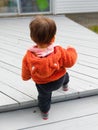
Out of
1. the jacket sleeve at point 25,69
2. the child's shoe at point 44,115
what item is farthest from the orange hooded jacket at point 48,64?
the child's shoe at point 44,115

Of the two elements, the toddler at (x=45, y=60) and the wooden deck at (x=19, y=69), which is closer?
the toddler at (x=45, y=60)

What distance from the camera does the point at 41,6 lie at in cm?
721

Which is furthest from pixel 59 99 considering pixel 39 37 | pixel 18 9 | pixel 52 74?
pixel 18 9

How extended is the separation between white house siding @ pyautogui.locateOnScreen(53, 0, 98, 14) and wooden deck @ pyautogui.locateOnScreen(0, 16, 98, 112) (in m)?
1.94

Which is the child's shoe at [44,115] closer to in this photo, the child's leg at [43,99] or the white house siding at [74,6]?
the child's leg at [43,99]

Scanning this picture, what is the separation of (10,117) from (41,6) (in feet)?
17.2

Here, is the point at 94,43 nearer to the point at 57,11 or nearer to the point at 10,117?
the point at 10,117

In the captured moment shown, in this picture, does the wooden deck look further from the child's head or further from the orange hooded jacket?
the child's head

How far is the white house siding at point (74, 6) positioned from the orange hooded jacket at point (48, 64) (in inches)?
211

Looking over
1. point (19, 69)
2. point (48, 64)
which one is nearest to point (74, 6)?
point (19, 69)

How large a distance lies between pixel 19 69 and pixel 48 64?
108 cm

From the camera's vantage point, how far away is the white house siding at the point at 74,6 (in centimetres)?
747

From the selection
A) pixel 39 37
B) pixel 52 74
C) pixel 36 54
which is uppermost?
pixel 39 37

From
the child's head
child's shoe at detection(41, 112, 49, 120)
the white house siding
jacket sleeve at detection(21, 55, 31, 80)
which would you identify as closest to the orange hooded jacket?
jacket sleeve at detection(21, 55, 31, 80)
